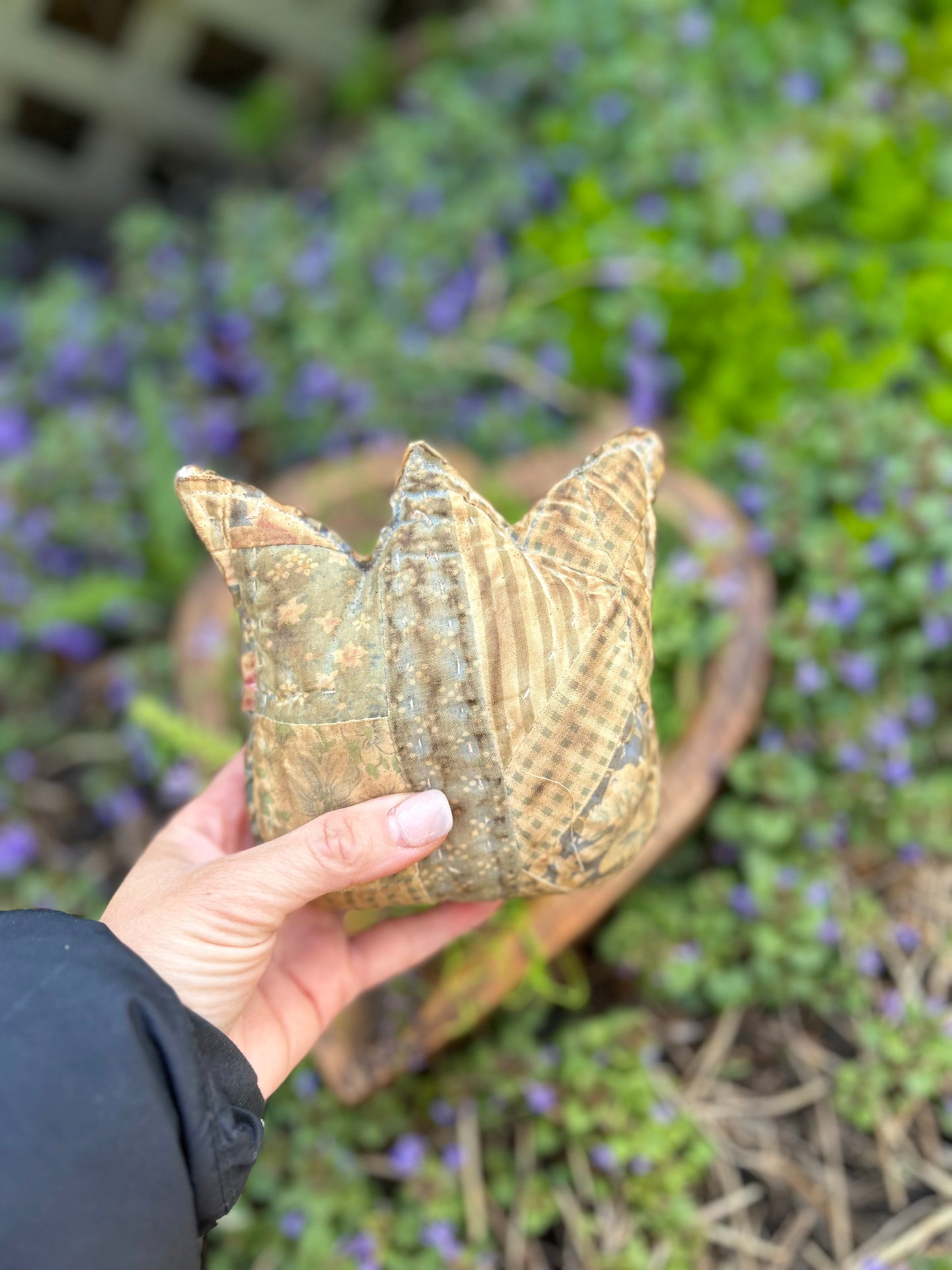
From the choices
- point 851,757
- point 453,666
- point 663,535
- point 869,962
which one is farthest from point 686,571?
point 453,666

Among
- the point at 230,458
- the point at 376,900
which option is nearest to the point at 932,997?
the point at 376,900

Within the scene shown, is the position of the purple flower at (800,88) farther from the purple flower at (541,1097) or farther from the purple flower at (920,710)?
the purple flower at (541,1097)

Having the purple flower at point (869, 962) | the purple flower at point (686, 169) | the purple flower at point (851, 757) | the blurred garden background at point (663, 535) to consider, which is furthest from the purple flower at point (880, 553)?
the purple flower at point (686, 169)

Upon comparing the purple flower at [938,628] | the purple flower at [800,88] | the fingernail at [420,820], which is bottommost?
the fingernail at [420,820]

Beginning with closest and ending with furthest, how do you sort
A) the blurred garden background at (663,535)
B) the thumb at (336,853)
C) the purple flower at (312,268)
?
the thumb at (336,853) → the blurred garden background at (663,535) → the purple flower at (312,268)

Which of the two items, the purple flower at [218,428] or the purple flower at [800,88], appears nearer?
the purple flower at [800,88]

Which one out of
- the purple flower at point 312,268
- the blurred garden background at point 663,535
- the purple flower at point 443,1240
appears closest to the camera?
the purple flower at point 443,1240
